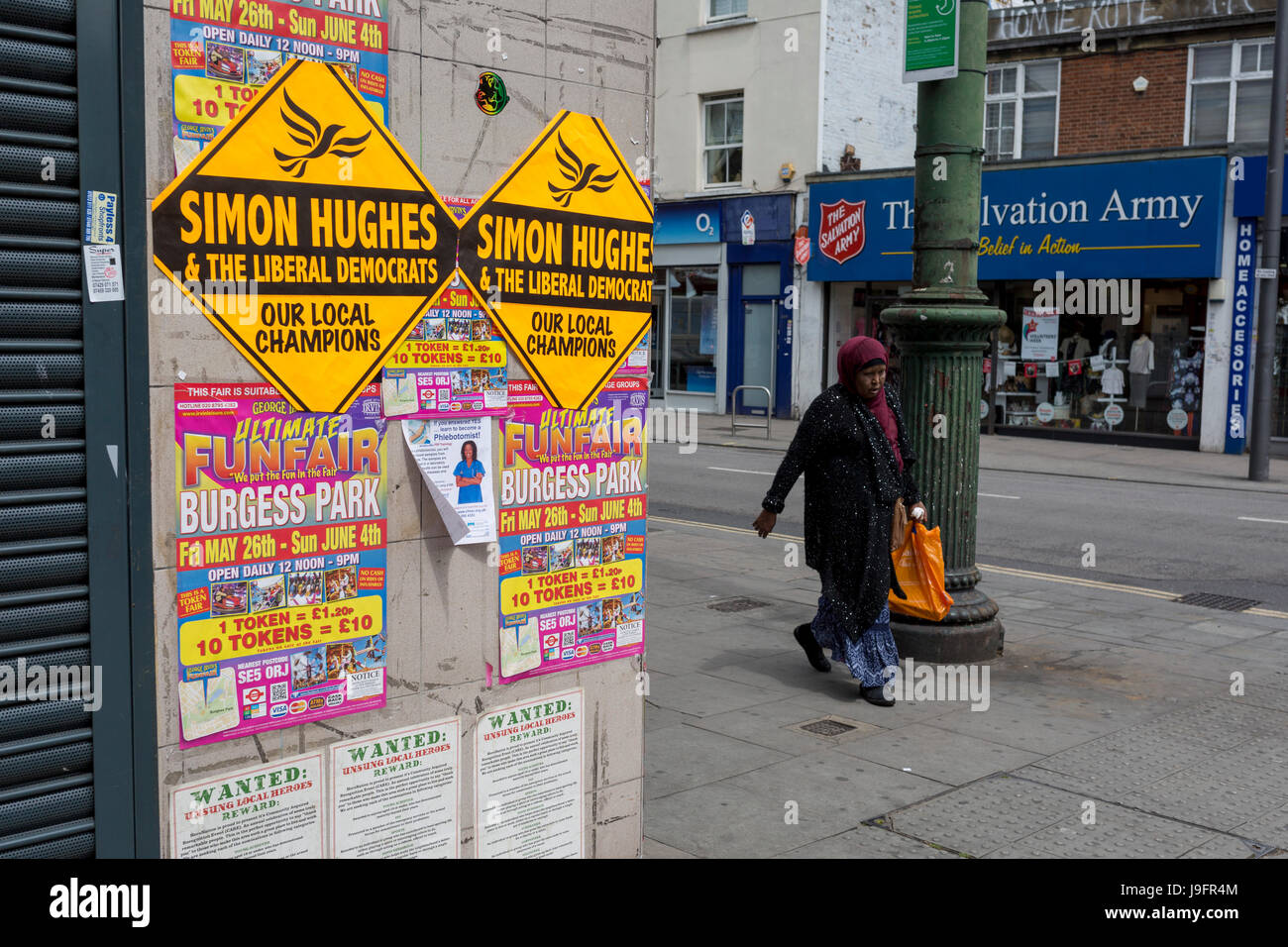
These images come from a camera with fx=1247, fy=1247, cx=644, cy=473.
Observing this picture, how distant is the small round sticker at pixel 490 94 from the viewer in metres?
3.40

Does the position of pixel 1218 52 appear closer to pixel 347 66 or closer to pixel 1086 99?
pixel 1086 99

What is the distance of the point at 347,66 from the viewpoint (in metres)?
3.09

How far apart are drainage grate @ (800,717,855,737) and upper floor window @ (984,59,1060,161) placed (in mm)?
20398

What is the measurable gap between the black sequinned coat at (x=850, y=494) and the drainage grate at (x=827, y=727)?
0.49 metres

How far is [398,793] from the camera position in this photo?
3379mm

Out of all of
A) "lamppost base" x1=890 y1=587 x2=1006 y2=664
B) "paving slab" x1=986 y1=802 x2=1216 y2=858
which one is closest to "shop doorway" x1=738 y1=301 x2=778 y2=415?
"lamppost base" x1=890 y1=587 x2=1006 y2=664

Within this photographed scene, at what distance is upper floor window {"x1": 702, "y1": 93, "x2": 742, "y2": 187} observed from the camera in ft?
89.9

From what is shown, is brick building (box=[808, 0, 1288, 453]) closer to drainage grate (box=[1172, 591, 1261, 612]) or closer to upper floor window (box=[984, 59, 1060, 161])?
upper floor window (box=[984, 59, 1060, 161])

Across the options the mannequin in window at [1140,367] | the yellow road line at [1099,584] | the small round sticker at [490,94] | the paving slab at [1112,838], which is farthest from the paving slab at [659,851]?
the mannequin in window at [1140,367]

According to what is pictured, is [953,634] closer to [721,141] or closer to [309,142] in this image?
[309,142]

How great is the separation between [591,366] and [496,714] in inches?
42.2

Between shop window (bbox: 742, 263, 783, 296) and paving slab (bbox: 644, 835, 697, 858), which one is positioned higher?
shop window (bbox: 742, 263, 783, 296)

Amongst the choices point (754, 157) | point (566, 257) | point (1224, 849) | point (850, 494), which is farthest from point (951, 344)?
point (754, 157)

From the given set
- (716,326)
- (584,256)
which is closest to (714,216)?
(716,326)
